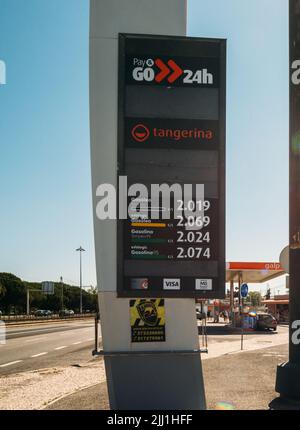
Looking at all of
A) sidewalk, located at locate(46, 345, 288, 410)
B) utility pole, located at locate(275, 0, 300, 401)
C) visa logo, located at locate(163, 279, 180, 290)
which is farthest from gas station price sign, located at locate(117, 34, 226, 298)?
sidewalk, located at locate(46, 345, 288, 410)

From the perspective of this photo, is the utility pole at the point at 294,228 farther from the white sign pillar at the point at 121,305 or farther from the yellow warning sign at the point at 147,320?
the yellow warning sign at the point at 147,320

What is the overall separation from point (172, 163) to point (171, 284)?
1576mm

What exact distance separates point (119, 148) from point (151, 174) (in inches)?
21.6

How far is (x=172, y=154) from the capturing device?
6.59 meters

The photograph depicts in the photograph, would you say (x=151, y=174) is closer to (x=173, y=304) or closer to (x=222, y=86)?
(x=222, y=86)

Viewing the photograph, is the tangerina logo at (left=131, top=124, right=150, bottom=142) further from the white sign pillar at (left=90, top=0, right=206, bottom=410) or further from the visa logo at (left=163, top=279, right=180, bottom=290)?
the visa logo at (left=163, top=279, right=180, bottom=290)

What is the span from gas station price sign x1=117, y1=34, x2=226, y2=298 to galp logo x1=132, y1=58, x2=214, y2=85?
1 cm

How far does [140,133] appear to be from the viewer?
21.7ft

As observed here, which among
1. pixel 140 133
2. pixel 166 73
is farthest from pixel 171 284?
pixel 166 73

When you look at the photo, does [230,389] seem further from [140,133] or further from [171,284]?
[140,133]

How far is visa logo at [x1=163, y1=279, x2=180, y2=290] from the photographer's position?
6.38 meters

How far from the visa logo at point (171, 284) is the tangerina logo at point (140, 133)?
187 cm

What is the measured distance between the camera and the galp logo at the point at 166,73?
21.8ft
